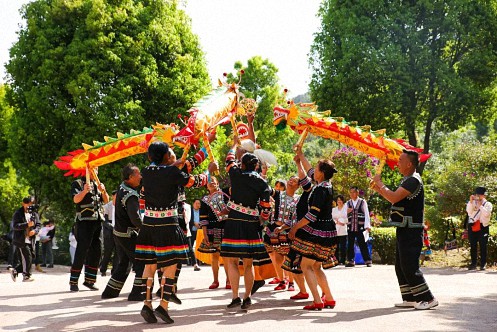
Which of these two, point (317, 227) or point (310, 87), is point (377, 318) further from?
point (310, 87)

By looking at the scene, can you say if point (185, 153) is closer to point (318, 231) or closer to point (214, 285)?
point (318, 231)

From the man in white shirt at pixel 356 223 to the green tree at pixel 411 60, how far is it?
10.6 m

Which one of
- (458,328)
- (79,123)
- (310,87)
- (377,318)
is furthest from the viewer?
(310,87)

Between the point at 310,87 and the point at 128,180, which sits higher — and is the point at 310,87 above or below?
above

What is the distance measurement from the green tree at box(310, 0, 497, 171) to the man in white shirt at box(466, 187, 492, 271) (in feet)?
38.3

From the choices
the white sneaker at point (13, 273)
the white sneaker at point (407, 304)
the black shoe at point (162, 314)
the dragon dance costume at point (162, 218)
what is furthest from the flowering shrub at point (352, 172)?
the black shoe at point (162, 314)

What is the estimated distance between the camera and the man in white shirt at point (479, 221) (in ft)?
53.2

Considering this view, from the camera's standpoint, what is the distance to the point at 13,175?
33.4m

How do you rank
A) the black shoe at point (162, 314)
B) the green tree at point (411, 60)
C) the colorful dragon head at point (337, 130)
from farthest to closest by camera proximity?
the green tree at point (411, 60) → the colorful dragon head at point (337, 130) → the black shoe at point (162, 314)

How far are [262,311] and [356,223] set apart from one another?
8.92 metres

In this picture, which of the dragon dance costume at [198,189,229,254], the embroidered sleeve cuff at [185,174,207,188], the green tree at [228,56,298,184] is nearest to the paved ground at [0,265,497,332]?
the dragon dance costume at [198,189,229,254]

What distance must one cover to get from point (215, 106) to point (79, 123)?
1522 centimetres

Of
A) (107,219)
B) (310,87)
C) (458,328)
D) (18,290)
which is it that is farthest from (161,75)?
(458,328)

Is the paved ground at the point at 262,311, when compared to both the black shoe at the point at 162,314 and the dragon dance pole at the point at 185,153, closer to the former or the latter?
the black shoe at the point at 162,314
